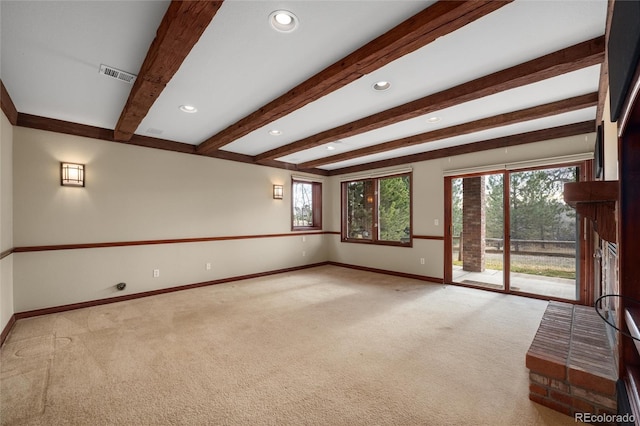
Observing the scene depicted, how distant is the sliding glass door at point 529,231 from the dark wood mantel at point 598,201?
2672 mm

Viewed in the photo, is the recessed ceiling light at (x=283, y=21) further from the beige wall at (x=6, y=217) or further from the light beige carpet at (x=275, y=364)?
the beige wall at (x=6, y=217)

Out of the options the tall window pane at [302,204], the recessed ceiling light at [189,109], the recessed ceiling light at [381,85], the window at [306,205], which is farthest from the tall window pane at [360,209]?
the recessed ceiling light at [189,109]

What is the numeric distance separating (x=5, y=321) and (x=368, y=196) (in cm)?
576

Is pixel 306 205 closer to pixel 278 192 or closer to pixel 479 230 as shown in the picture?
pixel 278 192

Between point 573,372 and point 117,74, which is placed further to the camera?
point 117,74

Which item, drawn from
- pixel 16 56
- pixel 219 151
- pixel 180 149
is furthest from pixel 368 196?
pixel 16 56

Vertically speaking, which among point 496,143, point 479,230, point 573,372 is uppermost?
→ point 496,143

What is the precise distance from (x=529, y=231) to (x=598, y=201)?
2960mm

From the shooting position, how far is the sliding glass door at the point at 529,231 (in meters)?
3.91

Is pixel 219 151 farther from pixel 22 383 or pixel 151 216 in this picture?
pixel 22 383

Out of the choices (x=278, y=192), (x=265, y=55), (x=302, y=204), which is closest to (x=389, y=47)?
(x=265, y=55)

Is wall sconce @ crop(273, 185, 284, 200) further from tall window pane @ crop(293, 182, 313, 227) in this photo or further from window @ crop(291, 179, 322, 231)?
tall window pane @ crop(293, 182, 313, 227)

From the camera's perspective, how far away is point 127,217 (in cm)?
404

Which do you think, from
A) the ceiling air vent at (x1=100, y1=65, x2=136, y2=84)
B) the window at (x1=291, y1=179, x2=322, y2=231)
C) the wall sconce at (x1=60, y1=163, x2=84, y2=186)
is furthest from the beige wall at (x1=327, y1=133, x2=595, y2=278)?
the wall sconce at (x1=60, y1=163, x2=84, y2=186)
